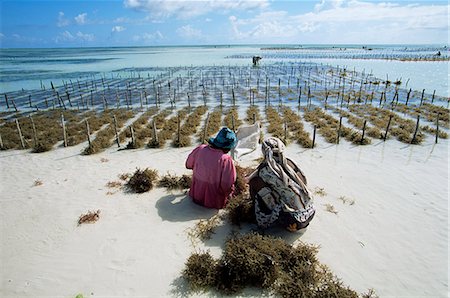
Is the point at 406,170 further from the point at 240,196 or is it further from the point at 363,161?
the point at 240,196

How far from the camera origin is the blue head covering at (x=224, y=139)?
4.81 metres

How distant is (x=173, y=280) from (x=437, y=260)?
4229 mm

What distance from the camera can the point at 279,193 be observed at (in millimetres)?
4465

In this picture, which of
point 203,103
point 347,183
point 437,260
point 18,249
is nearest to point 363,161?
point 347,183

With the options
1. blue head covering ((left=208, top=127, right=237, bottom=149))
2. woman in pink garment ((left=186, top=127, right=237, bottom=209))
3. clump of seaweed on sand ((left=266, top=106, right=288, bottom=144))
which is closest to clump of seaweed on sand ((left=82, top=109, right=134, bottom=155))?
woman in pink garment ((left=186, top=127, right=237, bottom=209))

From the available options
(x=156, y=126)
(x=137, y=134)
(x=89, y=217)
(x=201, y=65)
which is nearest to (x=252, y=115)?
(x=156, y=126)

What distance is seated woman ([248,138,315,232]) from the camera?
4.35m

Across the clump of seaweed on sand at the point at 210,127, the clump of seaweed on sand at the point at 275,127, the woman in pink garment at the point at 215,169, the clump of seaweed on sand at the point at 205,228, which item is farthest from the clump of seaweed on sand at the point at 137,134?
the clump of seaweed on sand at the point at 205,228

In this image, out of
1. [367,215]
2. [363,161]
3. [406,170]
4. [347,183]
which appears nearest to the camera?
[367,215]

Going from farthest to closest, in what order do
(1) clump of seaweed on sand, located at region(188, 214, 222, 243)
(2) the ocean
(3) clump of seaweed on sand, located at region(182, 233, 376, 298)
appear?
(2) the ocean
(1) clump of seaweed on sand, located at region(188, 214, 222, 243)
(3) clump of seaweed on sand, located at region(182, 233, 376, 298)

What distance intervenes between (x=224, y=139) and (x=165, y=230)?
6.65 ft

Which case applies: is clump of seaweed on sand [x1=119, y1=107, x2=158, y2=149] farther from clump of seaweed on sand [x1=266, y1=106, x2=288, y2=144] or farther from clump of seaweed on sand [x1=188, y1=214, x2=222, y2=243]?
clump of seaweed on sand [x1=188, y1=214, x2=222, y2=243]

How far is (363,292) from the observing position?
3.74m

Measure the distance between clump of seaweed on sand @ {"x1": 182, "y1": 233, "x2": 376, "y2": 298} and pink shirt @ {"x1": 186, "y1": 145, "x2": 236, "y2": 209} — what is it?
4.27ft
